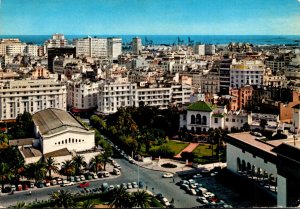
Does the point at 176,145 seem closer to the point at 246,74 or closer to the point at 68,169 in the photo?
the point at 68,169

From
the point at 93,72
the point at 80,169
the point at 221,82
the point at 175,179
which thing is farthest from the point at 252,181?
the point at 93,72

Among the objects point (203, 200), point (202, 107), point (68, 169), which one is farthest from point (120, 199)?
point (202, 107)

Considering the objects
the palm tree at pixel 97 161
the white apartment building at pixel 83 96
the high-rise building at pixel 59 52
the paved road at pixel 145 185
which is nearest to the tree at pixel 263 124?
the paved road at pixel 145 185

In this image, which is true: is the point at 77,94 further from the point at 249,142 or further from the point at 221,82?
the point at 249,142

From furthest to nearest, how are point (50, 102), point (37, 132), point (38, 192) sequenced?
1. point (50, 102)
2. point (37, 132)
3. point (38, 192)

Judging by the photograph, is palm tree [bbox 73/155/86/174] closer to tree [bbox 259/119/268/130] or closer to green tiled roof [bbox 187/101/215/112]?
green tiled roof [bbox 187/101/215/112]

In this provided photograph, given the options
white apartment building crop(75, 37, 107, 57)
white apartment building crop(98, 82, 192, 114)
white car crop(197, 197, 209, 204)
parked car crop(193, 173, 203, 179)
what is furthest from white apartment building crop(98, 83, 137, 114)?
white apartment building crop(75, 37, 107, 57)
